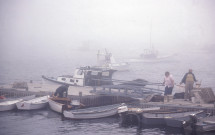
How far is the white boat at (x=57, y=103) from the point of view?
2508 centimetres

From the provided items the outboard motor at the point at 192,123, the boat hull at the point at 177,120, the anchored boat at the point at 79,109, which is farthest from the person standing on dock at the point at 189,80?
the anchored boat at the point at 79,109

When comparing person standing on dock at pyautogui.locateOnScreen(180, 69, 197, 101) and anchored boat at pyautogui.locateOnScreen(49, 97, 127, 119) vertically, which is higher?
person standing on dock at pyautogui.locateOnScreen(180, 69, 197, 101)

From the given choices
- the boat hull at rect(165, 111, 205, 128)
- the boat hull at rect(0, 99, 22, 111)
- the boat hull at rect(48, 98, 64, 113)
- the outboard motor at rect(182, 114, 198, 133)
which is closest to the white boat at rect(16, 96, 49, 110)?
the boat hull at rect(0, 99, 22, 111)

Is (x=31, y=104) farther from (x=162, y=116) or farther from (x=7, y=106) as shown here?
(x=162, y=116)

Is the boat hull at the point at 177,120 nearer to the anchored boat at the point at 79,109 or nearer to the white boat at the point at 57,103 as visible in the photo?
the anchored boat at the point at 79,109

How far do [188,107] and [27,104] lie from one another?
46.6 ft

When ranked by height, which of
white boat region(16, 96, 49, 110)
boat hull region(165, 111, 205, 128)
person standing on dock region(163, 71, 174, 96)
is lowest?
boat hull region(165, 111, 205, 128)

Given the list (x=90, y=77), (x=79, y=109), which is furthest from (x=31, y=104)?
(x=90, y=77)

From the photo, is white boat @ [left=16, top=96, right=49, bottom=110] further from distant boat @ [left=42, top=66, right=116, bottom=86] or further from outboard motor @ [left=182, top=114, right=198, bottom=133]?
outboard motor @ [left=182, top=114, right=198, bottom=133]

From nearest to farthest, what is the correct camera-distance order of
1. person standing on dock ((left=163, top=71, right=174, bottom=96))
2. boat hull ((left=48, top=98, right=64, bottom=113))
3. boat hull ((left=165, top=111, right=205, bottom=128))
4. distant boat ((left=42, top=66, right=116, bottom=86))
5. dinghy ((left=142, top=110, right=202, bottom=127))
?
boat hull ((left=165, top=111, right=205, bottom=128)) → dinghy ((left=142, top=110, right=202, bottom=127)) → person standing on dock ((left=163, top=71, right=174, bottom=96)) → boat hull ((left=48, top=98, right=64, bottom=113)) → distant boat ((left=42, top=66, right=116, bottom=86))

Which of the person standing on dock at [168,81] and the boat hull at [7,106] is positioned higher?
the person standing on dock at [168,81]

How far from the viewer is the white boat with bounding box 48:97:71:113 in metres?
25.1

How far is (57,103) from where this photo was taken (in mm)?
25391

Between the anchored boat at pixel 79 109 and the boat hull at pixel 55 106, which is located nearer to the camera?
the anchored boat at pixel 79 109
